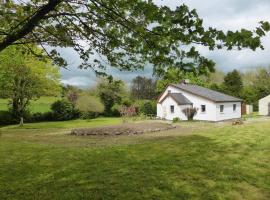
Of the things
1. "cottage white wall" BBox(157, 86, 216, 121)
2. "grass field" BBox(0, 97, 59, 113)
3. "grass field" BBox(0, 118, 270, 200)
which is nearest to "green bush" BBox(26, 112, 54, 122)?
"grass field" BBox(0, 97, 59, 113)

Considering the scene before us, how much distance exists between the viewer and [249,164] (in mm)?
13492

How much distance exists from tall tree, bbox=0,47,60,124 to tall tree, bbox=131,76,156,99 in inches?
2094

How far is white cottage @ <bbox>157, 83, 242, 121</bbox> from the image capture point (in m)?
45.6

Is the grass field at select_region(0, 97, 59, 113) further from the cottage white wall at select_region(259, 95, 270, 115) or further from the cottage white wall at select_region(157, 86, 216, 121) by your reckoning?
the cottage white wall at select_region(259, 95, 270, 115)

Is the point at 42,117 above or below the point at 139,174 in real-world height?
above

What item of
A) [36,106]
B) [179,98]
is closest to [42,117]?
[36,106]

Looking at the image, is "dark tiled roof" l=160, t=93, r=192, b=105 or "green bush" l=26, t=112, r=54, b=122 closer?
"dark tiled roof" l=160, t=93, r=192, b=105

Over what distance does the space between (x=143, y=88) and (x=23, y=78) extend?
2382 inches

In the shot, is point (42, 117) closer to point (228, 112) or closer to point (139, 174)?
point (228, 112)

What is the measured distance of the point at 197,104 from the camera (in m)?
47.7

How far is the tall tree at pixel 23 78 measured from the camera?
4012 centimetres

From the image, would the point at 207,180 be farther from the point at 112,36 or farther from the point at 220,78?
the point at 220,78

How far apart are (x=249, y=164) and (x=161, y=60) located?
8722 millimetres

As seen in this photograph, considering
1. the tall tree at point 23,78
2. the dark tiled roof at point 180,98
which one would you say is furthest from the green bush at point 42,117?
the dark tiled roof at point 180,98
